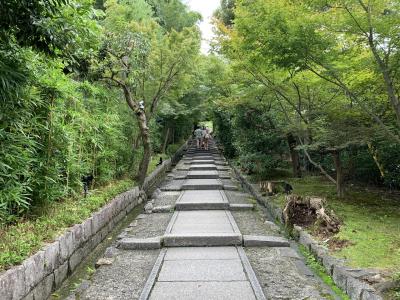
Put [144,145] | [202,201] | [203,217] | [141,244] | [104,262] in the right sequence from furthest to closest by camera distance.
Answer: [144,145] → [202,201] → [203,217] → [141,244] → [104,262]

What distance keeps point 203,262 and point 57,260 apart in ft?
6.25

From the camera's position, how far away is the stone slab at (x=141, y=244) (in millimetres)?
5945

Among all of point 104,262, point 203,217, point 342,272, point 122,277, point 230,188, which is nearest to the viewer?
point 342,272

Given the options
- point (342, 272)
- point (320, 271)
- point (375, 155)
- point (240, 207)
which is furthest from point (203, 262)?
point (375, 155)

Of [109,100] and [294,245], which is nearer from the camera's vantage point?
[294,245]

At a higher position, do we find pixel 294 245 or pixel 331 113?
pixel 331 113

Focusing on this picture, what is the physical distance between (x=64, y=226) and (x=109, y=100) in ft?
Answer: 17.2

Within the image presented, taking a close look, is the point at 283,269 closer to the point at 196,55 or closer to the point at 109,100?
the point at 109,100

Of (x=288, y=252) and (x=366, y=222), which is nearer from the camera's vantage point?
(x=288, y=252)

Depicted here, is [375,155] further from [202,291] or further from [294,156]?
[202,291]

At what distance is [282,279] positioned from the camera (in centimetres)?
468

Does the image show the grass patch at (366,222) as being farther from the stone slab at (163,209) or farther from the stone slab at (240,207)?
the stone slab at (163,209)

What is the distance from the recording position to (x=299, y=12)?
251 inches

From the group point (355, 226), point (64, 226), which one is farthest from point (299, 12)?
point (64, 226)
